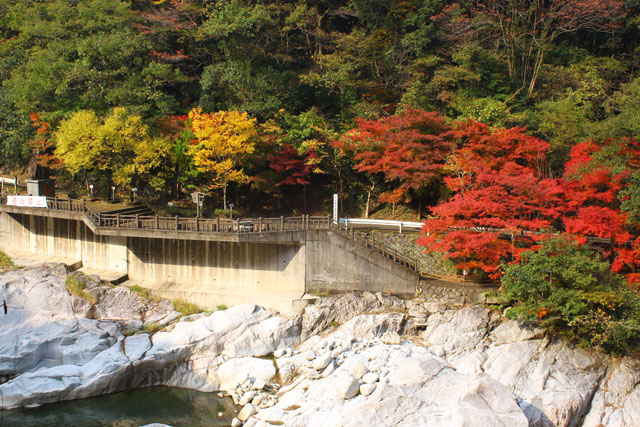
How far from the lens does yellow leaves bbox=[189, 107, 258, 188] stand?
27969mm

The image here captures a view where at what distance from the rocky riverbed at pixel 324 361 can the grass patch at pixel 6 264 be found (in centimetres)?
228

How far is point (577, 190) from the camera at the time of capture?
22609 mm

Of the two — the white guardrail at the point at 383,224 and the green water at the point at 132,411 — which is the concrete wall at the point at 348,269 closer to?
the white guardrail at the point at 383,224

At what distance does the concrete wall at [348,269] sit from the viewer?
2423 cm

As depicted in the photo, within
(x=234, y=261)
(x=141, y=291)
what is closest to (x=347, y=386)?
(x=234, y=261)

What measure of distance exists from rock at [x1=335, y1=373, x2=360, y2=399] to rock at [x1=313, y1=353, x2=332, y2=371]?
2.01m

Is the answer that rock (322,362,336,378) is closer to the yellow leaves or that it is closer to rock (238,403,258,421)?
A: rock (238,403,258,421)

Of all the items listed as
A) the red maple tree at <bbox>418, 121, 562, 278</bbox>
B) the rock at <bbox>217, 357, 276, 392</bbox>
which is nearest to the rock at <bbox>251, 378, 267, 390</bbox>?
the rock at <bbox>217, 357, 276, 392</bbox>

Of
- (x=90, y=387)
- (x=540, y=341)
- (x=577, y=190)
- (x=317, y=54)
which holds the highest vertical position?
(x=317, y=54)

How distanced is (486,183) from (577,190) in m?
4.13

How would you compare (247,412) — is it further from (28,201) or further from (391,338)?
(28,201)

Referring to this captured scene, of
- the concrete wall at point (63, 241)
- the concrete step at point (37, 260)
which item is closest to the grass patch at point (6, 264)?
the concrete step at point (37, 260)

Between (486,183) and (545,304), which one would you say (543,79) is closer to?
(486,183)

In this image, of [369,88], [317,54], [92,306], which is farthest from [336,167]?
[92,306]
